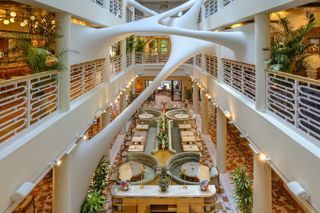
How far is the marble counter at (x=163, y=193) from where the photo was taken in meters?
7.90

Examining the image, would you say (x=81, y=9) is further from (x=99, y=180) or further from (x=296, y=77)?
(x=296, y=77)

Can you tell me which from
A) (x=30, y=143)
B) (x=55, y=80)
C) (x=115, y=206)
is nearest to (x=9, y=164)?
(x=30, y=143)

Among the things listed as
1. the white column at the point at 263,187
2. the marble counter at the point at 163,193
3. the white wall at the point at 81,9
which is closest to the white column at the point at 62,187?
the marble counter at the point at 163,193

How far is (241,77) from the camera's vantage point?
8492mm

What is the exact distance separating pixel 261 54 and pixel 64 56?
3.88 metres

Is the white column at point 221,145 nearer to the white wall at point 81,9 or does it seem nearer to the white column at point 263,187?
the white column at point 263,187

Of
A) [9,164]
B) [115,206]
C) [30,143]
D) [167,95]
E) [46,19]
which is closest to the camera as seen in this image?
[9,164]

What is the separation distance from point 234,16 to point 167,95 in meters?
23.5

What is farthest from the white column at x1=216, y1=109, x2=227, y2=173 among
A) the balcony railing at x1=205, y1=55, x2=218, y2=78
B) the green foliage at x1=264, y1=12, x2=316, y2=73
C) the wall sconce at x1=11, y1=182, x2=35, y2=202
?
the wall sconce at x1=11, y1=182, x2=35, y2=202

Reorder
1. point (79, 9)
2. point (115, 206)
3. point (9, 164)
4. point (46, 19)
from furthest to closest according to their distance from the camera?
1. point (115, 206)
2. point (79, 9)
3. point (46, 19)
4. point (9, 164)

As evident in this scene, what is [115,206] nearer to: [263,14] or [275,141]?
[275,141]

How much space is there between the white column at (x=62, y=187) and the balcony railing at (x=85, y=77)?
5.99 ft

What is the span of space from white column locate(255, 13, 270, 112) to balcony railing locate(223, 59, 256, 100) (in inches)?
Answer: 39.2

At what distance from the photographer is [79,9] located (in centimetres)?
702
